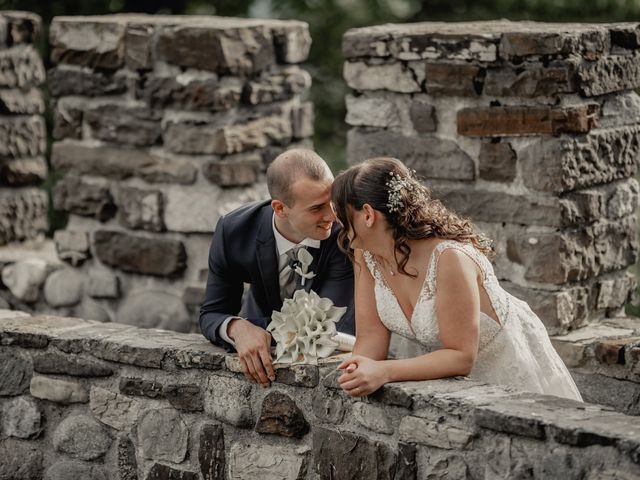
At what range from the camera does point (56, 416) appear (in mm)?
4090

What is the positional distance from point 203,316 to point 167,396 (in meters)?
0.30

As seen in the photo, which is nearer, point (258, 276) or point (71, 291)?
point (258, 276)

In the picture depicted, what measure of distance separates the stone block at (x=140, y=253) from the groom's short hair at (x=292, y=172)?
1638 mm

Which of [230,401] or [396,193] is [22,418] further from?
[396,193]

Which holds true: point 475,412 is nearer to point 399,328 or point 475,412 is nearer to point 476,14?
point 399,328

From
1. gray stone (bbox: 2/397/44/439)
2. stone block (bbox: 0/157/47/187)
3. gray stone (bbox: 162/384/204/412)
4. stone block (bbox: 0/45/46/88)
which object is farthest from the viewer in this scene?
stone block (bbox: 0/157/47/187)

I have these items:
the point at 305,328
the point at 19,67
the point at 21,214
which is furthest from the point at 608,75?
the point at 21,214

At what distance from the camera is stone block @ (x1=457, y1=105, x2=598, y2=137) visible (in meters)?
4.25

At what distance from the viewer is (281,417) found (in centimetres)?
358

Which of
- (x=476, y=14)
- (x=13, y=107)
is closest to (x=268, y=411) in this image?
(x=13, y=107)

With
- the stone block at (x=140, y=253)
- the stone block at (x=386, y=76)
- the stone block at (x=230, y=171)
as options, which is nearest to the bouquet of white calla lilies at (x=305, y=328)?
the stone block at (x=386, y=76)

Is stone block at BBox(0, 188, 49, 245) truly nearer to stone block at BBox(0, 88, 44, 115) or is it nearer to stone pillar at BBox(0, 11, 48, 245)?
stone pillar at BBox(0, 11, 48, 245)

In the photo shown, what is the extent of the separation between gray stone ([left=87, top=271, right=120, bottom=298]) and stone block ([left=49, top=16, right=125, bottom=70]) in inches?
38.2

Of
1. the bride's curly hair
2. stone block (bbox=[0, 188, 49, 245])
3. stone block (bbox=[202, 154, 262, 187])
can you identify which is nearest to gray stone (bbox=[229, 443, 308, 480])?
the bride's curly hair
